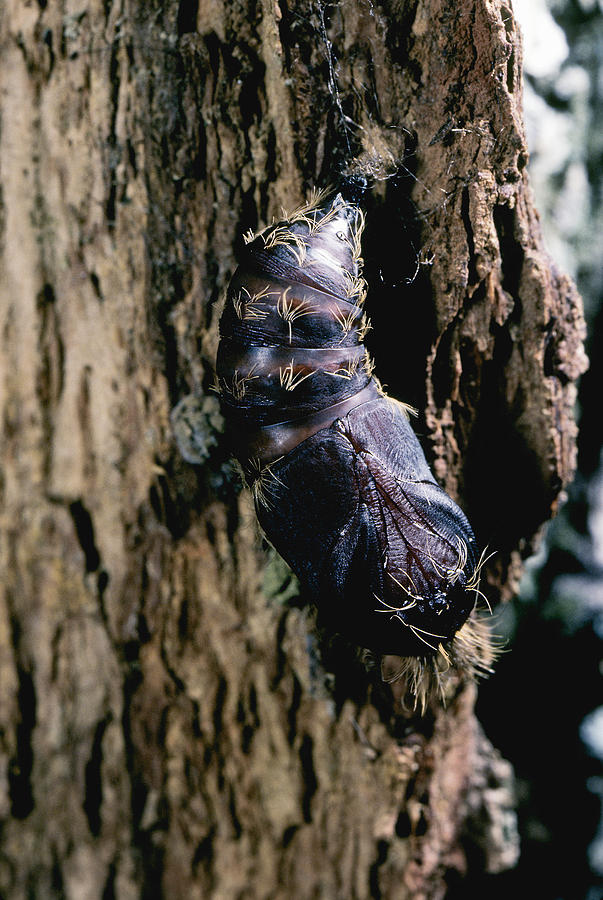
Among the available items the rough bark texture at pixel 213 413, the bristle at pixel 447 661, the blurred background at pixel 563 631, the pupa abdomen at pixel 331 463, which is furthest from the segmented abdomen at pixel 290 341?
the blurred background at pixel 563 631

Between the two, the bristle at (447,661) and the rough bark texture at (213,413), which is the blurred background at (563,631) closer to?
the rough bark texture at (213,413)

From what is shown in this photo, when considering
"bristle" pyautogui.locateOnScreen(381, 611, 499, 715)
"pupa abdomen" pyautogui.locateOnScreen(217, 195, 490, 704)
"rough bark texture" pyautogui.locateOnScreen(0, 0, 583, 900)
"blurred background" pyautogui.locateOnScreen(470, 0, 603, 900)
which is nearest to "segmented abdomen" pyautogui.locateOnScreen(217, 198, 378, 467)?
"pupa abdomen" pyautogui.locateOnScreen(217, 195, 490, 704)

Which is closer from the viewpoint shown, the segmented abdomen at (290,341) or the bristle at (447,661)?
the segmented abdomen at (290,341)

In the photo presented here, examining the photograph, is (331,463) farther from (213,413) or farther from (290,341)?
(213,413)

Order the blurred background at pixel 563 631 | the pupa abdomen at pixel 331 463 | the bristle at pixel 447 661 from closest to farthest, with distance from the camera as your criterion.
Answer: the pupa abdomen at pixel 331 463, the bristle at pixel 447 661, the blurred background at pixel 563 631

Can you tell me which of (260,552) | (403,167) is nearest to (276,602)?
(260,552)
